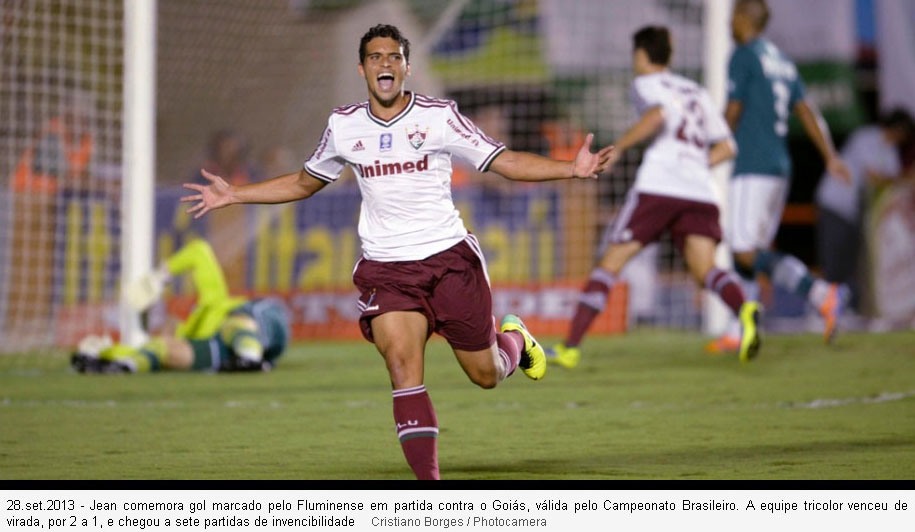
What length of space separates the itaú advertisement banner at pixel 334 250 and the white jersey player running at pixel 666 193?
4.04 meters

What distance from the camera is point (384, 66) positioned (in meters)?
5.79

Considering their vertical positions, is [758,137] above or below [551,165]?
above

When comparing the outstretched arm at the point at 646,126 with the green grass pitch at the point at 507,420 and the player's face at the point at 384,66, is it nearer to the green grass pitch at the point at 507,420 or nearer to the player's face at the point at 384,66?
the green grass pitch at the point at 507,420

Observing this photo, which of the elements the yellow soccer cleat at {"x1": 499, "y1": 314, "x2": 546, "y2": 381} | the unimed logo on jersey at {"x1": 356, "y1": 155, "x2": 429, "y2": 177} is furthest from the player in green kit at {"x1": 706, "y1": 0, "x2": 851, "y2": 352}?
the unimed logo on jersey at {"x1": 356, "y1": 155, "x2": 429, "y2": 177}

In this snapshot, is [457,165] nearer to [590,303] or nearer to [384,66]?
[590,303]

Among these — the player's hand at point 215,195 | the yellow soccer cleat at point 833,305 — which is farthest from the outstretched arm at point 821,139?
the player's hand at point 215,195

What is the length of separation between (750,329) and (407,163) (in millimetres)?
4377

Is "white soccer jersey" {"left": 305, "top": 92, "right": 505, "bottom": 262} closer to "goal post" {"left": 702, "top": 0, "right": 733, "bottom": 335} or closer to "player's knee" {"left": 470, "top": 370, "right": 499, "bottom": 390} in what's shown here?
"player's knee" {"left": 470, "top": 370, "right": 499, "bottom": 390}

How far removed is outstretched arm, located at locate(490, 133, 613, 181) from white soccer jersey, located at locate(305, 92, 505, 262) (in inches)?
2.4

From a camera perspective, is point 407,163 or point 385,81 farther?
point 407,163

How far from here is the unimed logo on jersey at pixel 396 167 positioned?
5.93 meters

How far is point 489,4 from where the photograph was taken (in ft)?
48.0

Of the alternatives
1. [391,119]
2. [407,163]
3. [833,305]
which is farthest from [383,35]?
[833,305]

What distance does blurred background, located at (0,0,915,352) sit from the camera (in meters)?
13.5
